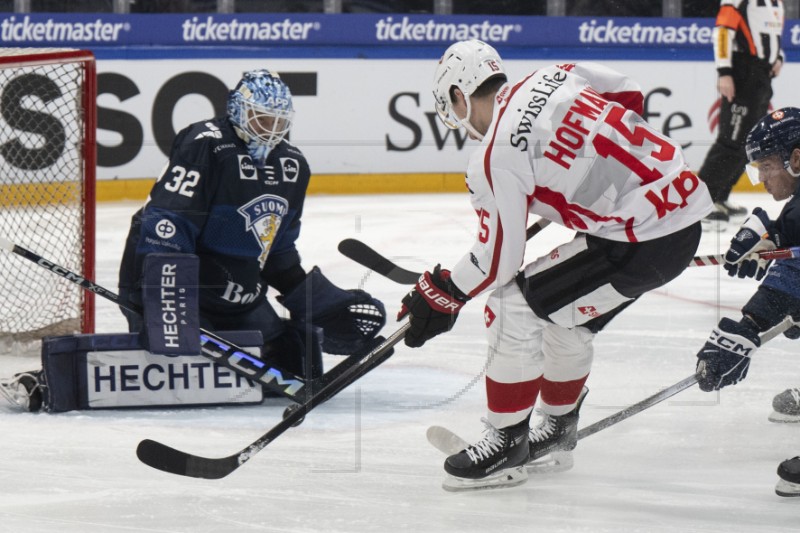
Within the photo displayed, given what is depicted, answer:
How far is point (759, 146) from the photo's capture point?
8.45 ft

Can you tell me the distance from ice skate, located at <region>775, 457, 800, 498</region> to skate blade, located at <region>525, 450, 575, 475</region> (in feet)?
1.42

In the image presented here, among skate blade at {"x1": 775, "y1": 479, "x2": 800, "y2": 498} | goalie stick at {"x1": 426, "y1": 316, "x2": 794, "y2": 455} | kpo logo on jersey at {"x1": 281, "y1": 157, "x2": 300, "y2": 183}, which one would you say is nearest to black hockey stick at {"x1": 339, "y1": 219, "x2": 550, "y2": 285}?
kpo logo on jersey at {"x1": 281, "y1": 157, "x2": 300, "y2": 183}

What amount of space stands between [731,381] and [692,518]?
40cm

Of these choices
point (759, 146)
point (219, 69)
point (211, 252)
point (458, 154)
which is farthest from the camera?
point (458, 154)

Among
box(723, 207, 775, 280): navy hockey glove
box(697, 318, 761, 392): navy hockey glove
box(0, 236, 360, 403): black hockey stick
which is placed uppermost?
box(723, 207, 775, 280): navy hockey glove

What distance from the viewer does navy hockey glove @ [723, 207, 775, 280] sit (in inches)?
101

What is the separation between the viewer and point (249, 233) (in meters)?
3.02

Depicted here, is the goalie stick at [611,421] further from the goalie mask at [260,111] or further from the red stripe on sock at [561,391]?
the goalie mask at [260,111]

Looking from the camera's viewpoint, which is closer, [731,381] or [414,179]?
[731,381]

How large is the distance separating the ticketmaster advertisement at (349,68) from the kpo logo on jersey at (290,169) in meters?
3.46

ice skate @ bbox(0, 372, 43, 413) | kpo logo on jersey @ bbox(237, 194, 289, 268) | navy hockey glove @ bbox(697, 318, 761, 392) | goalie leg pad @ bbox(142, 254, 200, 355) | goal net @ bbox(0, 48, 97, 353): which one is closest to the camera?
navy hockey glove @ bbox(697, 318, 761, 392)

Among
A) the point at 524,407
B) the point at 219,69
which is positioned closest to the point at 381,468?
the point at 524,407

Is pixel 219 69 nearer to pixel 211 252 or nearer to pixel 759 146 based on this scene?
pixel 211 252

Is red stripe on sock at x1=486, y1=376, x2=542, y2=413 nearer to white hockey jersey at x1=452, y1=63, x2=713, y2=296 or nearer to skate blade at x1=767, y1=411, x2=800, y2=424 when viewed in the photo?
white hockey jersey at x1=452, y1=63, x2=713, y2=296
